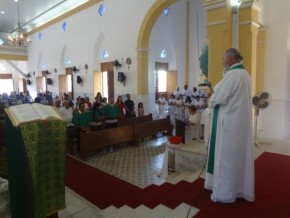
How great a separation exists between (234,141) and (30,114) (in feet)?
7.51

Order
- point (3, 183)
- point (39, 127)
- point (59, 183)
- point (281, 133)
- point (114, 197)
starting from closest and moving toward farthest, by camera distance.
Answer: point (39, 127) → point (59, 183) → point (3, 183) → point (114, 197) → point (281, 133)

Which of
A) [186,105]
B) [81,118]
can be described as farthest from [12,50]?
[81,118]

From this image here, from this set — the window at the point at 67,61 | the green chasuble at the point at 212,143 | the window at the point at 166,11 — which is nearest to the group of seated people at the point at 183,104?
the window at the point at 166,11

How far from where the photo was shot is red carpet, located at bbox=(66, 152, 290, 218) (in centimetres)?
289

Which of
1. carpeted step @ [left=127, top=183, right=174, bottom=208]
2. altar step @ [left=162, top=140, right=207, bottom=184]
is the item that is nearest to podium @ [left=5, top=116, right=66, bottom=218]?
carpeted step @ [left=127, top=183, right=174, bottom=208]

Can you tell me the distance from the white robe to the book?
78.8 inches

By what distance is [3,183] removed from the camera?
2676 millimetres

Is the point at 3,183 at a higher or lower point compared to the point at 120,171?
higher

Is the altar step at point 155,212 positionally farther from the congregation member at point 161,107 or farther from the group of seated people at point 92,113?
the congregation member at point 161,107

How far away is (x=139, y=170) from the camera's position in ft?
20.5

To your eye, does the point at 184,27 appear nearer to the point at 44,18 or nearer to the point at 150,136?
the point at 150,136

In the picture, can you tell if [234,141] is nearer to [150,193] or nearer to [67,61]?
[150,193]

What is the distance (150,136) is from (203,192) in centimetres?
609

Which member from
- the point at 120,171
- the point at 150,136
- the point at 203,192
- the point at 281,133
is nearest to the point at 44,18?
the point at 150,136
